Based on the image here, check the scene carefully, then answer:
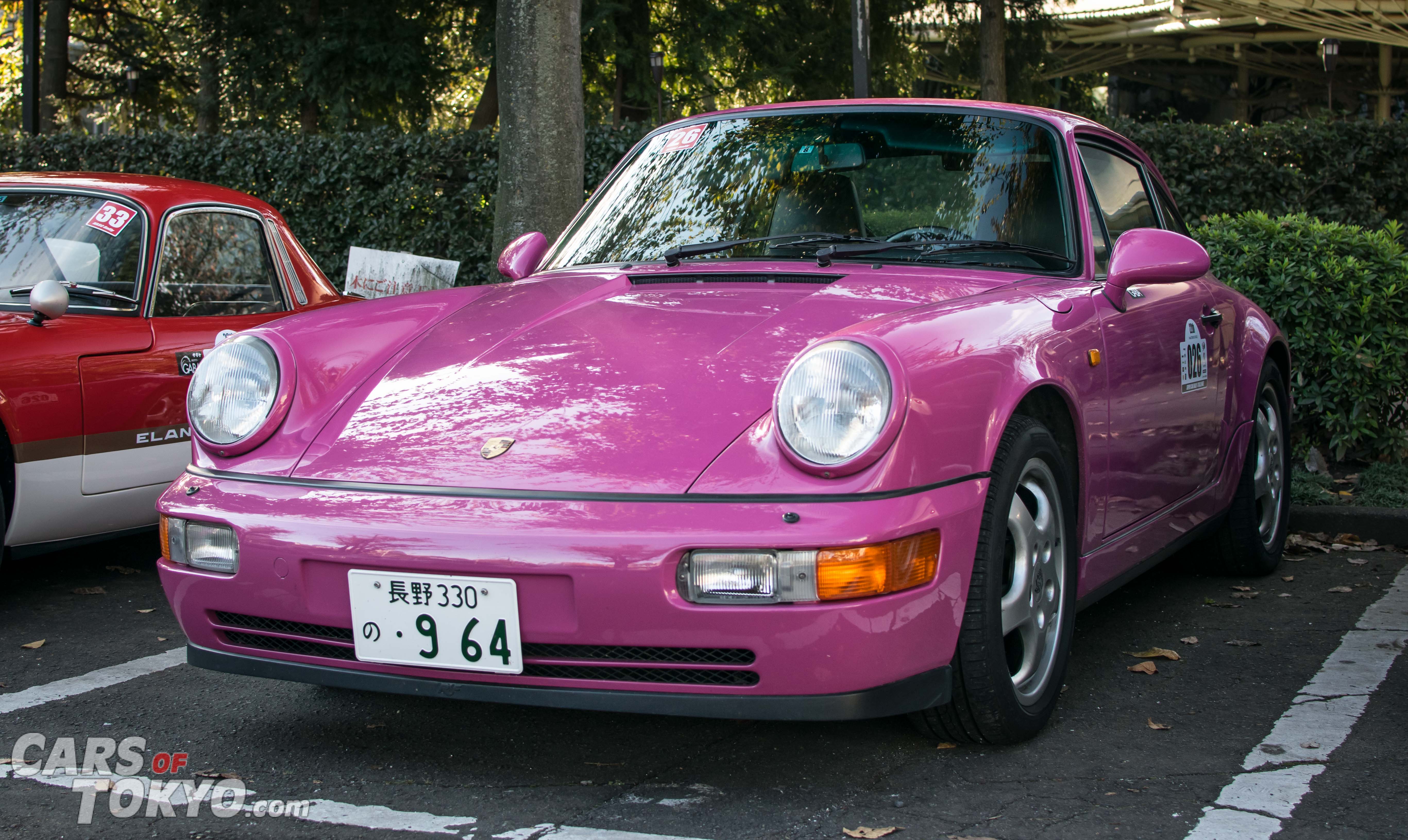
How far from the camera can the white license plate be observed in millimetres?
2424

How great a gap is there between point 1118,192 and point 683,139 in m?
1.35

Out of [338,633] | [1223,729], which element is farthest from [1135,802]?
[338,633]

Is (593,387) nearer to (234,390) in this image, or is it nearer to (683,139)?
(234,390)

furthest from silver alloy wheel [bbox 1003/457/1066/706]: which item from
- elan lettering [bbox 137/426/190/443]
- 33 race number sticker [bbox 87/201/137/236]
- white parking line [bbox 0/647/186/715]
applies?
33 race number sticker [bbox 87/201/137/236]

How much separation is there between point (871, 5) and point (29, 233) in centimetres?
1593

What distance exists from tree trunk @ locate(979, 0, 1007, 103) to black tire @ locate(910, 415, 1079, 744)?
1544cm

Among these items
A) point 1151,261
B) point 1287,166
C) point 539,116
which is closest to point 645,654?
point 1151,261

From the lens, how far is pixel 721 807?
2.55 metres

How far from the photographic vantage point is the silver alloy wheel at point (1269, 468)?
468 cm

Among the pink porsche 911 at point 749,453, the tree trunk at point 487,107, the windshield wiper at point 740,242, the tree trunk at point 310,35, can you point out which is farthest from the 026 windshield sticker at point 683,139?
the tree trunk at point 487,107

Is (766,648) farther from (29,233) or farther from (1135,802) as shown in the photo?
(29,233)

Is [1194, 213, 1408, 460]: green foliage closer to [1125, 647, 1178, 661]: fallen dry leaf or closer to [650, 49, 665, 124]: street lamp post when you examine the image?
[1125, 647, 1178, 661]: fallen dry leaf

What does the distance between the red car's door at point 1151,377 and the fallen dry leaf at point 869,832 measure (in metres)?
1.24

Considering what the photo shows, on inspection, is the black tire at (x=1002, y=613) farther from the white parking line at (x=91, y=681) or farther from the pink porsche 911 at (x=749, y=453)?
the white parking line at (x=91, y=681)
